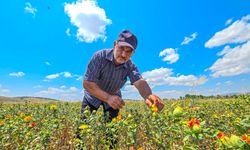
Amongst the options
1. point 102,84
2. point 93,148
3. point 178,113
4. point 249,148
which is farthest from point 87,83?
point 249,148

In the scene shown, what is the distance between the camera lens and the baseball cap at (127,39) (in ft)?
12.2

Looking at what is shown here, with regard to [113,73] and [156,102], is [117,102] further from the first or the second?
[113,73]

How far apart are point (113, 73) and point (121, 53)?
467 mm

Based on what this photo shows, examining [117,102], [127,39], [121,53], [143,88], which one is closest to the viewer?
[117,102]

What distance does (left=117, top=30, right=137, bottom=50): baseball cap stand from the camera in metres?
3.72

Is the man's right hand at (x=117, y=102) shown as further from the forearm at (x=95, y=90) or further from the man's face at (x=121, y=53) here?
the man's face at (x=121, y=53)

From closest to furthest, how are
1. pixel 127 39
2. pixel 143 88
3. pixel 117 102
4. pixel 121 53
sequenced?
pixel 117 102 < pixel 127 39 < pixel 121 53 < pixel 143 88

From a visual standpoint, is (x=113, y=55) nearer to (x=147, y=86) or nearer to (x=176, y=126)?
(x=147, y=86)

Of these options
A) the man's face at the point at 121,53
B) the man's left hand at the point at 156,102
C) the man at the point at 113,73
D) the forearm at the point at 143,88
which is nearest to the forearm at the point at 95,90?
the man at the point at 113,73

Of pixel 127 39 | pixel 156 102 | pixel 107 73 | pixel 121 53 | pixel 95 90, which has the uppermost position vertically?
pixel 127 39

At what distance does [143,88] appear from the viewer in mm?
4188

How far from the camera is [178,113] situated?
1641 millimetres

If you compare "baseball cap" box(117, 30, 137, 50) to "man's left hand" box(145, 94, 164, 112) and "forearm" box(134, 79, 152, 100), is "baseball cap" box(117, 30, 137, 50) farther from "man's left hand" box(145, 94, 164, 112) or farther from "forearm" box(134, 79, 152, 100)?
"man's left hand" box(145, 94, 164, 112)

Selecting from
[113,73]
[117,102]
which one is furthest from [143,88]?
[117,102]
